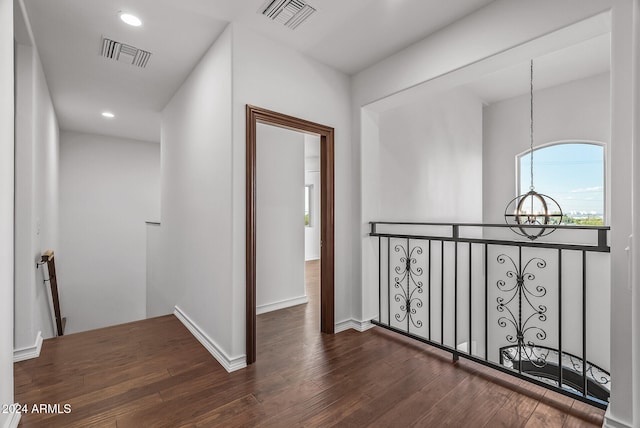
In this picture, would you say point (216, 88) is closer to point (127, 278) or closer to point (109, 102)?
point (109, 102)

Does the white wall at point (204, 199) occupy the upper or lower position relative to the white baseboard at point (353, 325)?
upper

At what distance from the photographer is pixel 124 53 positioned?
2801 millimetres

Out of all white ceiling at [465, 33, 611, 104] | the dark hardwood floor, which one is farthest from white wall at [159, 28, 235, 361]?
white ceiling at [465, 33, 611, 104]

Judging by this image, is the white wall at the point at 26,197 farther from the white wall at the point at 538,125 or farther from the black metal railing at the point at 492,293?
the white wall at the point at 538,125

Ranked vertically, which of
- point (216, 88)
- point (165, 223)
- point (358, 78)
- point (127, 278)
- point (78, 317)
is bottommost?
point (78, 317)

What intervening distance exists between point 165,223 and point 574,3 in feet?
15.1

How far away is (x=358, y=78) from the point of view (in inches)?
125

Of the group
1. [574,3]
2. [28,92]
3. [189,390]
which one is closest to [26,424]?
[189,390]

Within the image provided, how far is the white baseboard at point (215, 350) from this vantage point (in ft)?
7.59

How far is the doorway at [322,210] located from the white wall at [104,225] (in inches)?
187

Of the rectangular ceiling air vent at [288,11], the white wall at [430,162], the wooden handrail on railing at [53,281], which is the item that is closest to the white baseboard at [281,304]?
the white wall at [430,162]

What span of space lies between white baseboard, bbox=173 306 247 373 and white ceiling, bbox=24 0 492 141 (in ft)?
8.68

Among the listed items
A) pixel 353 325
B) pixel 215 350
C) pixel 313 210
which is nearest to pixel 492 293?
pixel 353 325

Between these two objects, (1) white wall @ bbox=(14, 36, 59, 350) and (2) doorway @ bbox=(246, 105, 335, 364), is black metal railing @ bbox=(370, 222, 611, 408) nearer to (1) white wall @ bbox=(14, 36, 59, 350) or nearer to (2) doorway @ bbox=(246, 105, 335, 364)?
(2) doorway @ bbox=(246, 105, 335, 364)
